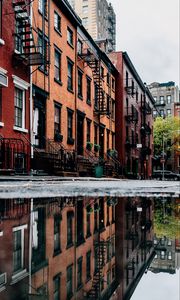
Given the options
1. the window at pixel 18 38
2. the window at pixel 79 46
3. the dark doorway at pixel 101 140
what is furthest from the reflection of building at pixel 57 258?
the dark doorway at pixel 101 140

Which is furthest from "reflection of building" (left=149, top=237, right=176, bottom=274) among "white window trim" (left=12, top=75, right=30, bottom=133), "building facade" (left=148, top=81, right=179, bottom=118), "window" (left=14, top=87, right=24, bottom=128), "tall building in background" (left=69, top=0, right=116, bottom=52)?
"building facade" (left=148, top=81, right=179, bottom=118)

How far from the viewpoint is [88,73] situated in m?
29.3

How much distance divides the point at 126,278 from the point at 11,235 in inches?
37.9

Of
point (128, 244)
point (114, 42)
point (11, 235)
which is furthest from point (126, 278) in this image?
point (114, 42)

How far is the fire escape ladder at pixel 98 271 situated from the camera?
109 centimetres

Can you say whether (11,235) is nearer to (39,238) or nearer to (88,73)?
(39,238)

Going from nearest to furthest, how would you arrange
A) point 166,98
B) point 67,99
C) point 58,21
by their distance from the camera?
point 58,21 < point 67,99 < point 166,98

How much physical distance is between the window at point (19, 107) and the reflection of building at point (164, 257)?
1528cm

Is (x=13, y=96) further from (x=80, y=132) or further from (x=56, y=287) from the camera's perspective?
(x=56, y=287)

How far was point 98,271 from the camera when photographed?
1307 mm

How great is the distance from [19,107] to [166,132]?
2603 inches

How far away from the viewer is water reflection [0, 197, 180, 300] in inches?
44.2

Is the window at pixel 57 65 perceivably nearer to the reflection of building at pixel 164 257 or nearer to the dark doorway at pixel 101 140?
the dark doorway at pixel 101 140

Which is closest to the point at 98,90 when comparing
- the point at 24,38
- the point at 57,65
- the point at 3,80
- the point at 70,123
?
the point at 70,123
